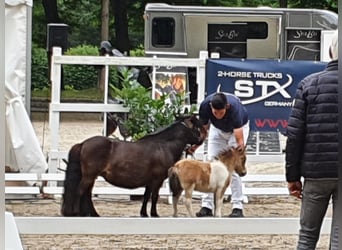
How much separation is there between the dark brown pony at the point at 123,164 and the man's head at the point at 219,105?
237 millimetres

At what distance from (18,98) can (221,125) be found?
7.07 ft

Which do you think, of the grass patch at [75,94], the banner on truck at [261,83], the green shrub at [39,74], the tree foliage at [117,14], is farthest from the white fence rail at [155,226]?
the green shrub at [39,74]

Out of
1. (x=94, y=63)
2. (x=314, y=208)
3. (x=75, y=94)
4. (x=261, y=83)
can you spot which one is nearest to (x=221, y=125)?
(x=261, y=83)

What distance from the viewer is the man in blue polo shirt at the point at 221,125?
264 inches

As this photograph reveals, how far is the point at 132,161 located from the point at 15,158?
1.82 metres

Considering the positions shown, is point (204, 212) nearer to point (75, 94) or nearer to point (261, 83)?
point (261, 83)

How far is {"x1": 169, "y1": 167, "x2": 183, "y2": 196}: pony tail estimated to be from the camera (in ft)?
21.6

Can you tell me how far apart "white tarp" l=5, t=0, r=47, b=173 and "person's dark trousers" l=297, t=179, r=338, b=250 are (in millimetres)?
4299

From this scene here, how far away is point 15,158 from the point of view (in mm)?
8086

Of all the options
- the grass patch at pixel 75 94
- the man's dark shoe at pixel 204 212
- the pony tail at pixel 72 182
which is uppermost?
the pony tail at pixel 72 182

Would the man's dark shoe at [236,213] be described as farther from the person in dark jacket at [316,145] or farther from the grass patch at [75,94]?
the grass patch at [75,94]

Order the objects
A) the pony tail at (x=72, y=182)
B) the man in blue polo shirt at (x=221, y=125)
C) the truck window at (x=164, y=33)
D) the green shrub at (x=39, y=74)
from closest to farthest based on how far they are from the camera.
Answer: the pony tail at (x=72, y=182) → the man in blue polo shirt at (x=221, y=125) → the truck window at (x=164, y=33) → the green shrub at (x=39, y=74)

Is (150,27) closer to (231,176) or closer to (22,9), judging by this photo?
(22,9)

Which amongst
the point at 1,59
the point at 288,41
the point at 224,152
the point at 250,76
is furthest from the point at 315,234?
the point at 288,41
